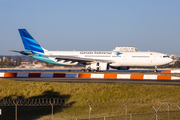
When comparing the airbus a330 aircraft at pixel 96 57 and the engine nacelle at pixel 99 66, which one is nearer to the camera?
the engine nacelle at pixel 99 66

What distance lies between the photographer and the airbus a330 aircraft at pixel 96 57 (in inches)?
1875

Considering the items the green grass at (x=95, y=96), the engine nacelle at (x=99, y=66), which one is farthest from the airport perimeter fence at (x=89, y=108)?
the engine nacelle at (x=99, y=66)

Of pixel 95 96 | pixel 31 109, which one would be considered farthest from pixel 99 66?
pixel 31 109

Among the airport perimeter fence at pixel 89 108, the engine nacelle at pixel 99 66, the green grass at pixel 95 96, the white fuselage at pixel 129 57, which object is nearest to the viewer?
the airport perimeter fence at pixel 89 108

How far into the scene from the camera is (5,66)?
3428 inches

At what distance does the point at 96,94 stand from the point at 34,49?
113 feet

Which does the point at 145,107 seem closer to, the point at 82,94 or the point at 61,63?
the point at 82,94

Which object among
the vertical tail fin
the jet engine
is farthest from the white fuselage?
the vertical tail fin

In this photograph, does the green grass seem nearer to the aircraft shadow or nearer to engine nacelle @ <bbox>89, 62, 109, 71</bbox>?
the aircraft shadow

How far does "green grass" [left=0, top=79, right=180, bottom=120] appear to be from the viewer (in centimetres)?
1702

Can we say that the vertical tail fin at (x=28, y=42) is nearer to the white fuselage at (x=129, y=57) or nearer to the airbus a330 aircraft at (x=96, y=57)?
the airbus a330 aircraft at (x=96, y=57)

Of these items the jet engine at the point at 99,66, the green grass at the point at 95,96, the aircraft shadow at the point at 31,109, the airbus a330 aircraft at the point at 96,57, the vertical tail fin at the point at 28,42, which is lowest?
the aircraft shadow at the point at 31,109

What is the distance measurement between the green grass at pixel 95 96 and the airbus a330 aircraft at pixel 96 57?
78.3ft

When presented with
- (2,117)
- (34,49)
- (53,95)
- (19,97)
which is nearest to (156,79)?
(53,95)
